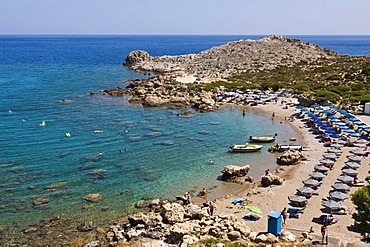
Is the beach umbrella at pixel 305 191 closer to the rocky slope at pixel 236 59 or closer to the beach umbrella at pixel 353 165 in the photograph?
the beach umbrella at pixel 353 165

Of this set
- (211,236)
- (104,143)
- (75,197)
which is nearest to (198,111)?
(104,143)

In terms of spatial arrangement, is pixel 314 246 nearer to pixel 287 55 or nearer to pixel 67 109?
pixel 67 109

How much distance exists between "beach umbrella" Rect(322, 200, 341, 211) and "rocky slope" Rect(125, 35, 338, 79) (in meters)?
68.2

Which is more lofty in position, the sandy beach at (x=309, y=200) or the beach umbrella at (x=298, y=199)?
the beach umbrella at (x=298, y=199)

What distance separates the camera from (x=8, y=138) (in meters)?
45.8

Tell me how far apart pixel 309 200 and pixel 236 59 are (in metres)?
91.4

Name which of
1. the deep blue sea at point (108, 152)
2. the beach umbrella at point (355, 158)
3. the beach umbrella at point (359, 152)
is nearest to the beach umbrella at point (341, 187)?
the beach umbrella at point (355, 158)

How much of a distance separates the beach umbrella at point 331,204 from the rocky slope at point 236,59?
6817cm

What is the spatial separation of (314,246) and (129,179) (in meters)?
18.6

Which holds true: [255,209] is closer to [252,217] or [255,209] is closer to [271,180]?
[252,217]

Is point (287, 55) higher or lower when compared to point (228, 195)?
higher

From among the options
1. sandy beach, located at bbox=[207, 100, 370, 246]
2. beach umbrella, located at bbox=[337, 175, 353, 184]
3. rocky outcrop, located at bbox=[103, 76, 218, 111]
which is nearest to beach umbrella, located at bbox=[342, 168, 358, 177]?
sandy beach, located at bbox=[207, 100, 370, 246]

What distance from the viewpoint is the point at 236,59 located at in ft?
382

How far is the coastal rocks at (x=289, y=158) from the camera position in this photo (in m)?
37.9
